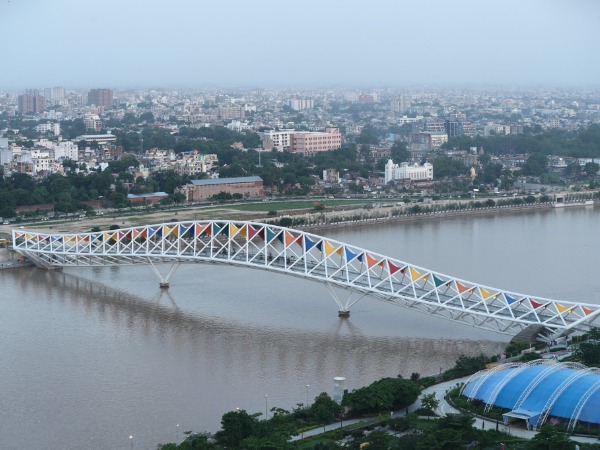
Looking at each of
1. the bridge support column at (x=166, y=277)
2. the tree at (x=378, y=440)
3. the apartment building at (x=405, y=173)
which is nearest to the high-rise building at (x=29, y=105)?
the apartment building at (x=405, y=173)

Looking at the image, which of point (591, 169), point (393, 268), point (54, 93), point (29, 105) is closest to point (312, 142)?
point (591, 169)

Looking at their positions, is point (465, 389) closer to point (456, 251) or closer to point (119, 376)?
point (119, 376)

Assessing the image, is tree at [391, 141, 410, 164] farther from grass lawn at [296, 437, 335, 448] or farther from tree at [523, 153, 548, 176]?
grass lawn at [296, 437, 335, 448]

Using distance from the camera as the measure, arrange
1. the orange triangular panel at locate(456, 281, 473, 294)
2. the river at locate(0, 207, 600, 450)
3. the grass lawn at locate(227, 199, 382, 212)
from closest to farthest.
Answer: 1. the river at locate(0, 207, 600, 450)
2. the orange triangular panel at locate(456, 281, 473, 294)
3. the grass lawn at locate(227, 199, 382, 212)

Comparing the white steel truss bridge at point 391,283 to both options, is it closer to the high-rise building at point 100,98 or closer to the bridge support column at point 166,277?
the bridge support column at point 166,277

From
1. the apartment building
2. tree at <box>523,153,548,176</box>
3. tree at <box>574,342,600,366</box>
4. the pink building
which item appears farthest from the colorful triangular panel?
the pink building

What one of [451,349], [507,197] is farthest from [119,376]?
[507,197]

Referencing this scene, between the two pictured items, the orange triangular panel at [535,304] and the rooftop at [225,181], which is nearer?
the orange triangular panel at [535,304]
